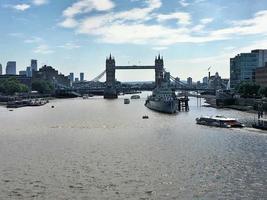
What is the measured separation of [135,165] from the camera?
41562 millimetres

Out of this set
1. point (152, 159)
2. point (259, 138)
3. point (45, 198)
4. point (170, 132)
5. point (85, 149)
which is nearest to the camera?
point (45, 198)

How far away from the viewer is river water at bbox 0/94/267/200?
32750 millimetres

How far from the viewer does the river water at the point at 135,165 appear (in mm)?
32750

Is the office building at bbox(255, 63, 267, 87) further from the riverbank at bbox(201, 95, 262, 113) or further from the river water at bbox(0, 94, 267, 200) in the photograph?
the river water at bbox(0, 94, 267, 200)

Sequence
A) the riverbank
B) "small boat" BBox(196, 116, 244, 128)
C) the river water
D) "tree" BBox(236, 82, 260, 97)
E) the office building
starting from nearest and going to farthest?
the river water, "small boat" BBox(196, 116, 244, 128), the riverbank, "tree" BBox(236, 82, 260, 97), the office building

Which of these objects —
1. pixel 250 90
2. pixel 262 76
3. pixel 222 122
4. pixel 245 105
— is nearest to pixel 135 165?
pixel 222 122

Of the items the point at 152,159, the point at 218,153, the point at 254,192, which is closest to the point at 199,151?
the point at 218,153

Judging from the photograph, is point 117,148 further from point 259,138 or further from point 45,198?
point 45,198

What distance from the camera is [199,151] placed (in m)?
49.0

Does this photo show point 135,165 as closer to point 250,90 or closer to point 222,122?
point 222,122

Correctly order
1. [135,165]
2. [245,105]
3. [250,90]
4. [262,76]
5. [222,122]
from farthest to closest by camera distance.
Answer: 1. [262,76]
2. [250,90]
3. [245,105]
4. [222,122]
5. [135,165]

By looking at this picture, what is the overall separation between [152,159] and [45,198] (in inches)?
594

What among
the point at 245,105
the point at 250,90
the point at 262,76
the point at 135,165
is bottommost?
the point at 135,165

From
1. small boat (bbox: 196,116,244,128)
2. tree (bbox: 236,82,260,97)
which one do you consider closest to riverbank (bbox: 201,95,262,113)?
tree (bbox: 236,82,260,97)
